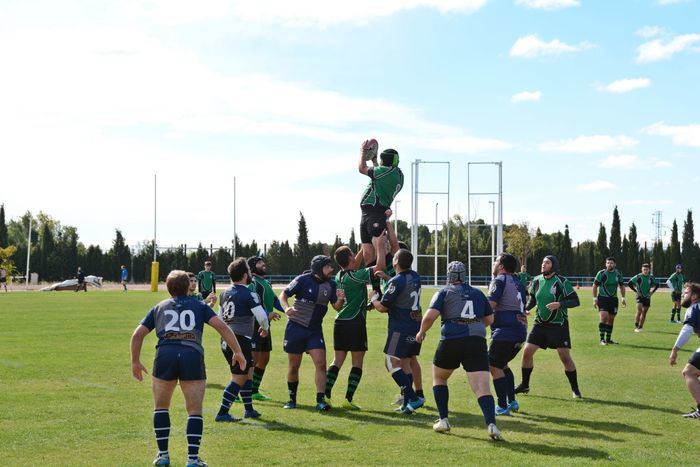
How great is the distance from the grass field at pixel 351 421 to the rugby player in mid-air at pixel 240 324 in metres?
0.32

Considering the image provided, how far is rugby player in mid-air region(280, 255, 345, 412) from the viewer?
11.5m

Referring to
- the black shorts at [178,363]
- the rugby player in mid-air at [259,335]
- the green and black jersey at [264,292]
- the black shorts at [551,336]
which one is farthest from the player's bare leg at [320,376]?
the black shorts at [551,336]

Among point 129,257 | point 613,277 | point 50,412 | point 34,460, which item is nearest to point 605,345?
point 613,277

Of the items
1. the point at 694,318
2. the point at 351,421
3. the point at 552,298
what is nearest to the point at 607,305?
the point at 552,298

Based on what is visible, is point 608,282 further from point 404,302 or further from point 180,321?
point 180,321

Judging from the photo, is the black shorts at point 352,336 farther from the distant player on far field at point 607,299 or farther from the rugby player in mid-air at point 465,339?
the distant player on far field at point 607,299

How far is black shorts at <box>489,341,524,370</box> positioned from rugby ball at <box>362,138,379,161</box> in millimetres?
3643

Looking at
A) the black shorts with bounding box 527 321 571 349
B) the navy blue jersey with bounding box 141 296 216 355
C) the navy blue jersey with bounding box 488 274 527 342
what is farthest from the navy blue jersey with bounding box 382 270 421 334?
the navy blue jersey with bounding box 141 296 216 355

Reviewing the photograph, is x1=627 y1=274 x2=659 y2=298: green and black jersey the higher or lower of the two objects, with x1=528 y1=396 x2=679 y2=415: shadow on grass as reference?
higher

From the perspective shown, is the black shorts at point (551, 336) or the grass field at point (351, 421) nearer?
the grass field at point (351, 421)

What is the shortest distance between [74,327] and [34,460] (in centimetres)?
1848

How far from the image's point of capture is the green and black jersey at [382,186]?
12891 millimetres

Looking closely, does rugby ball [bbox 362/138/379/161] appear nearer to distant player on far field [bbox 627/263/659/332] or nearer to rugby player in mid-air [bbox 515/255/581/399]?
rugby player in mid-air [bbox 515/255/581/399]

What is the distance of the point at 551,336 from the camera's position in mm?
13094
